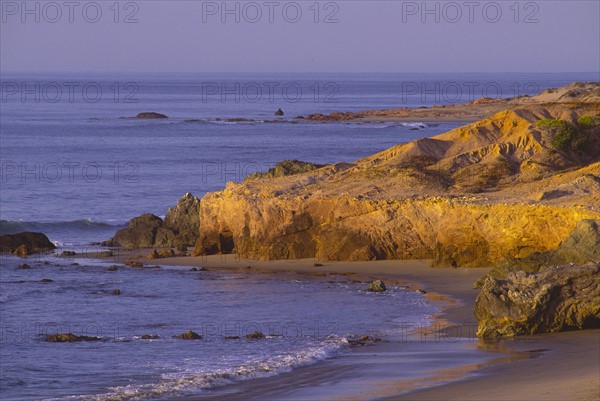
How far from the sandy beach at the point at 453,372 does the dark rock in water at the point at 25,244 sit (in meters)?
16.1

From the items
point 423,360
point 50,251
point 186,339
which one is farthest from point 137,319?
point 50,251

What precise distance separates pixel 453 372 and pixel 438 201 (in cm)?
Result: 1146

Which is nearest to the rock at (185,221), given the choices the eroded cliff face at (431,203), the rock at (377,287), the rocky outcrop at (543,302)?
the eroded cliff face at (431,203)

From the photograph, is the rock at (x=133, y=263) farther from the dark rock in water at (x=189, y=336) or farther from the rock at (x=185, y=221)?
the dark rock in water at (x=189, y=336)

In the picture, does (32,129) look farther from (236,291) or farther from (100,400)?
(100,400)

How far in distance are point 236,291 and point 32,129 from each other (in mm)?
76586

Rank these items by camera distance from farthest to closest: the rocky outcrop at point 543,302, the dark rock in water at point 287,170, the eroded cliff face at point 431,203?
the dark rock in water at point 287,170 < the eroded cliff face at point 431,203 < the rocky outcrop at point 543,302

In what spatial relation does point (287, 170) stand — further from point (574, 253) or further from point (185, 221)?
point (574, 253)

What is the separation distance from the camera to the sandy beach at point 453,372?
14141 mm

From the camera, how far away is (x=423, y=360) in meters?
16.8

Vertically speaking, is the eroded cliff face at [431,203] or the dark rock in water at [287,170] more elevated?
the dark rock in water at [287,170]

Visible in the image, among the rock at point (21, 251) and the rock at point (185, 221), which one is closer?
the rock at point (21, 251)

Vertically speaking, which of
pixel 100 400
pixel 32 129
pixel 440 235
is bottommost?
pixel 100 400

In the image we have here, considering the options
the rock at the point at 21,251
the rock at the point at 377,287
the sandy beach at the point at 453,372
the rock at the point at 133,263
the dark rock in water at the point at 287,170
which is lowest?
the sandy beach at the point at 453,372
